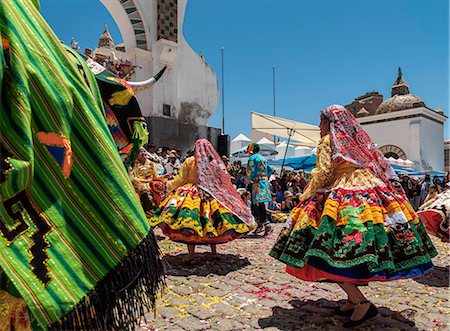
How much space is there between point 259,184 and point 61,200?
24.2 ft

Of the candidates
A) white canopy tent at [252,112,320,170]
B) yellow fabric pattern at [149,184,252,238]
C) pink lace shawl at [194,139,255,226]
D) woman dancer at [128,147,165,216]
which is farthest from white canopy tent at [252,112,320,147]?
yellow fabric pattern at [149,184,252,238]

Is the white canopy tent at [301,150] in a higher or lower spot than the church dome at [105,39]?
lower

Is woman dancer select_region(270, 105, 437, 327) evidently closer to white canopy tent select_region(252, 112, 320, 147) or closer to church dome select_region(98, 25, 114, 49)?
white canopy tent select_region(252, 112, 320, 147)

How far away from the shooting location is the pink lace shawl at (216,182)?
5695mm

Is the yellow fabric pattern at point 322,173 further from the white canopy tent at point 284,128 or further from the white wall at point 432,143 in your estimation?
the white wall at point 432,143

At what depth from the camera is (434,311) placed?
12.3 ft

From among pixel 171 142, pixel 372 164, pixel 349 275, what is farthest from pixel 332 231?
pixel 171 142

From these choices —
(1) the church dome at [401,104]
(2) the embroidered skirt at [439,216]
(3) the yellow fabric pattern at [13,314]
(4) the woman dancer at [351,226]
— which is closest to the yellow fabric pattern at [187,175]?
(4) the woman dancer at [351,226]

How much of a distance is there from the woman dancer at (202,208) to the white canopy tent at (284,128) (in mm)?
9580

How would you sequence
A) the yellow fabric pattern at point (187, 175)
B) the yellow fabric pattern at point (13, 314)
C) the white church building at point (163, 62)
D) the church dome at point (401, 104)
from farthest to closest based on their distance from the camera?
the church dome at point (401, 104)
the white church building at point (163, 62)
the yellow fabric pattern at point (187, 175)
the yellow fabric pattern at point (13, 314)

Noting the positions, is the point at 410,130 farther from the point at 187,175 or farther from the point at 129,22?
the point at 187,175

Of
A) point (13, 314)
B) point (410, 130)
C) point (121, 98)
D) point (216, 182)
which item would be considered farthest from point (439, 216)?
point (410, 130)

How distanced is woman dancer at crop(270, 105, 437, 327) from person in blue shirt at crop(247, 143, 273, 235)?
4774 millimetres

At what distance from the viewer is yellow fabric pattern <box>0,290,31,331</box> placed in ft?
3.78
